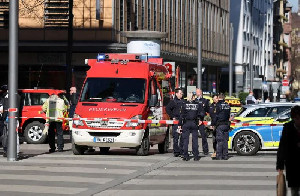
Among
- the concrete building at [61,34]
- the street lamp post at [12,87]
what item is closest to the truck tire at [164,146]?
the street lamp post at [12,87]

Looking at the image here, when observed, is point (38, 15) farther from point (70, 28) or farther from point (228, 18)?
point (228, 18)

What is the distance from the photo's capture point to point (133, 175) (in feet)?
60.4

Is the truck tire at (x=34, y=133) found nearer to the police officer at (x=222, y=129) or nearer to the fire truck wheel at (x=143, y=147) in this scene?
the fire truck wheel at (x=143, y=147)

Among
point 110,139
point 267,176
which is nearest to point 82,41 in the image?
point 110,139

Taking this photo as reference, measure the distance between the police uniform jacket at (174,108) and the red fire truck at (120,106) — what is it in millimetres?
371

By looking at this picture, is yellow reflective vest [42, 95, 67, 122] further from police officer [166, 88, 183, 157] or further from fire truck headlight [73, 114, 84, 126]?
police officer [166, 88, 183, 157]

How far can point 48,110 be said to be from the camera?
26109 millimetres

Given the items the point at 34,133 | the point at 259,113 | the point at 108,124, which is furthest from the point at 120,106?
the point at 34,133

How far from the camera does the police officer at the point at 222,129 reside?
23484mm

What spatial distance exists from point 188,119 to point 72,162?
324cm

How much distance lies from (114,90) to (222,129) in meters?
2.94

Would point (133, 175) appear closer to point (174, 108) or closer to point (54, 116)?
point (174, 108)

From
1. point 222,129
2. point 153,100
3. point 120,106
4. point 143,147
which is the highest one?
point 153,100

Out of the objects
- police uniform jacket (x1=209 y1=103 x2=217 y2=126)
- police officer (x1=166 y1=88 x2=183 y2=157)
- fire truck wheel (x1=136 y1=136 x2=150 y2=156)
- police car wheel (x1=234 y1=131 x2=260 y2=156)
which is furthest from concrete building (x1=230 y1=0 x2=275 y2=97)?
fire truck wheel (x1=136 y1=136 x2=150 y2=156)
